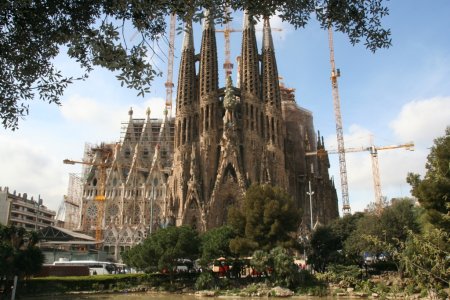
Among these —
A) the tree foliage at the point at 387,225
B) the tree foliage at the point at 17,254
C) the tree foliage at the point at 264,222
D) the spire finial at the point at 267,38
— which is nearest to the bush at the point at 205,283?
the tree foliage at the point at 264,222

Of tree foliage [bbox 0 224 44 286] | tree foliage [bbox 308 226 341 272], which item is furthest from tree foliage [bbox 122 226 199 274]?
tree foliage [bbox 308 226 341 272]

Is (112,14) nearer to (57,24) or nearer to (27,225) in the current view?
(57,24)

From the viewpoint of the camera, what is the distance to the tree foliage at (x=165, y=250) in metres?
27.3

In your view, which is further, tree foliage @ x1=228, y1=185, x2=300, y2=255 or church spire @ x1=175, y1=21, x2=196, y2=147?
church spire @ x1=175, y1=21, x2=196, y2=147

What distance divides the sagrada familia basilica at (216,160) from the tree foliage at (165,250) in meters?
16.4

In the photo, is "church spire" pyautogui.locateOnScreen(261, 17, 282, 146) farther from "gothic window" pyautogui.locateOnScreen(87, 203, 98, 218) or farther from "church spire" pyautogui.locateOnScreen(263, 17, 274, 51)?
"gothic window" pyautogui.locateOnScreen(87, 203, 98, 218)

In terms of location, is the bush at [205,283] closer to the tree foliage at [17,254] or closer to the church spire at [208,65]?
the tree foliage at [17,254]

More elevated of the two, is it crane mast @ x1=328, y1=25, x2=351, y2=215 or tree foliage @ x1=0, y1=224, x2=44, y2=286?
crane mast @ x1=328, y1=25, x2=351, y2=215

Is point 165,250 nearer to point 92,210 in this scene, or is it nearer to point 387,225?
point 387,225

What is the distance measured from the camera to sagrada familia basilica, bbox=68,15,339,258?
52219 millimetres

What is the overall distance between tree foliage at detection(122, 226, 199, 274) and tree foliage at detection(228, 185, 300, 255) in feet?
9.90

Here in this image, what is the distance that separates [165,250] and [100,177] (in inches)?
1890

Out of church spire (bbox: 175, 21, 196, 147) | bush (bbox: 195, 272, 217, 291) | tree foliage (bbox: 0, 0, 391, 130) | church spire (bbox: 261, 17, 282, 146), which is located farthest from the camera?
church spire (bbox: 175, 21, 196, 147)

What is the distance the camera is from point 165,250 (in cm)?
2781
